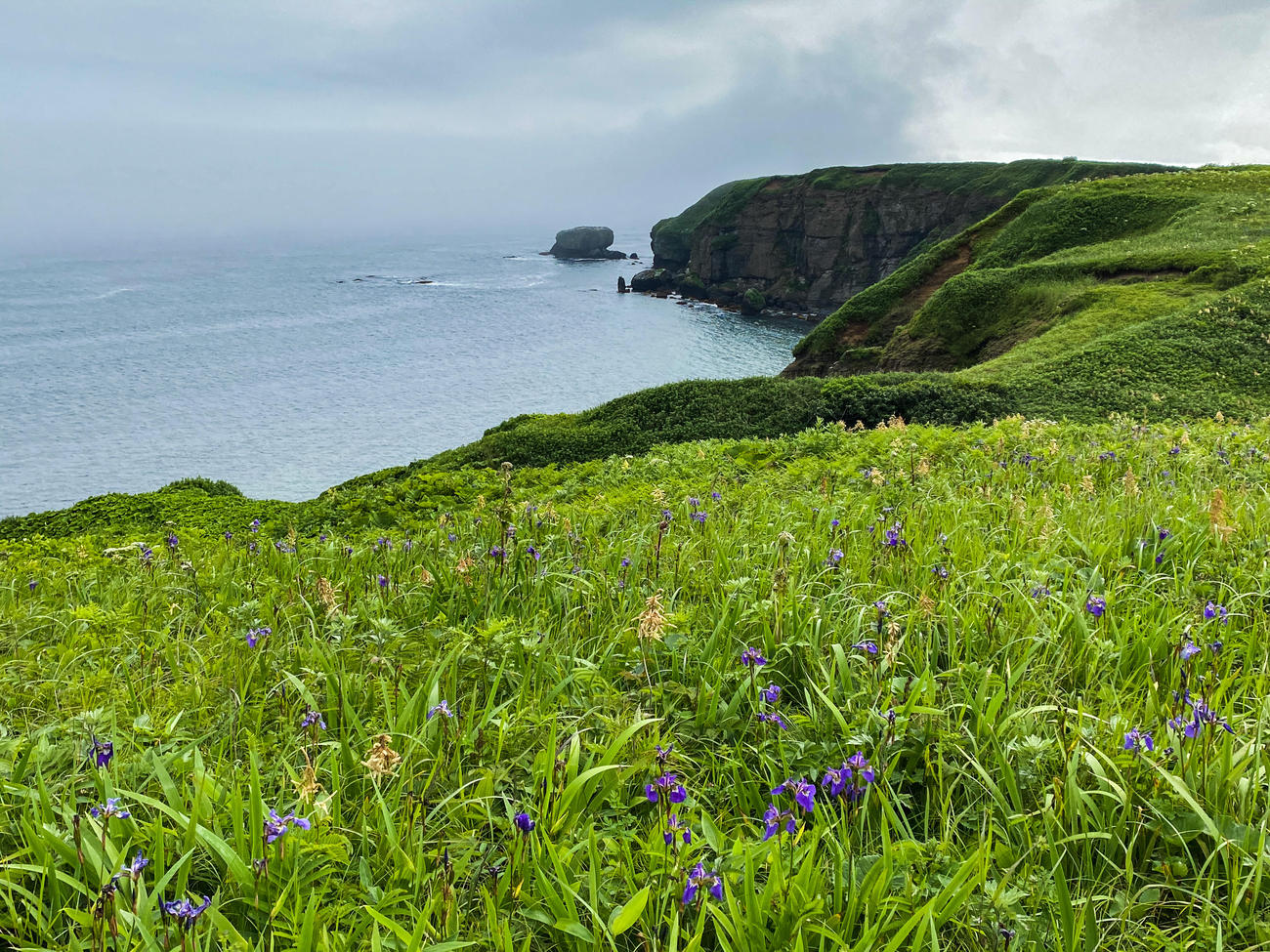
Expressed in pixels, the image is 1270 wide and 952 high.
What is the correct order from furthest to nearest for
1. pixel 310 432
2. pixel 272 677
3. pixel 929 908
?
pixel 310 432
pixel 272 677
pixel 929 908

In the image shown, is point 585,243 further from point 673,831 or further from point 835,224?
point 673,831

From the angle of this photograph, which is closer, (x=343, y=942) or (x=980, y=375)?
(x=343, y=942)

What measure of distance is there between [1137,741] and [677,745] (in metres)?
1.59

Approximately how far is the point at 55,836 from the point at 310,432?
55.9m

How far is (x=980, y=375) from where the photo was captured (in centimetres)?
2647

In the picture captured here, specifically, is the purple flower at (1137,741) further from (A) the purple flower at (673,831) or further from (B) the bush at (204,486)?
(B) the bush at (204,486)

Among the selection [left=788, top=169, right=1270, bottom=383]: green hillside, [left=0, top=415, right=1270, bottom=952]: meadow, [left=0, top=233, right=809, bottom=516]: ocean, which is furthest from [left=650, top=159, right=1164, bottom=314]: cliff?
[left=0, top=415, right=1270, bottom=952]: meadow

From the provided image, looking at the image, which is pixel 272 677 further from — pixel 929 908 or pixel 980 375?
pixel 980 375

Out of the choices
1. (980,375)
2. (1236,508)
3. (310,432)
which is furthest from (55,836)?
(310,432)

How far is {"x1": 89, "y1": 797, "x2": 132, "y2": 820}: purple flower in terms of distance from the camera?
6.70 ft

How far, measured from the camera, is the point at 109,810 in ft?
6.72

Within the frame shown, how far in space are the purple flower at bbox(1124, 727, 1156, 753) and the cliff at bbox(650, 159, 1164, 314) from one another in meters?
110

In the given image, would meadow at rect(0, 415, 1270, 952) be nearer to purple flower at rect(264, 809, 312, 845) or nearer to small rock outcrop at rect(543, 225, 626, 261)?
purple flower at rect(264, 809, 312, 845)

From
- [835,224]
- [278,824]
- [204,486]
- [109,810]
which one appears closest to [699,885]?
[278,824]
